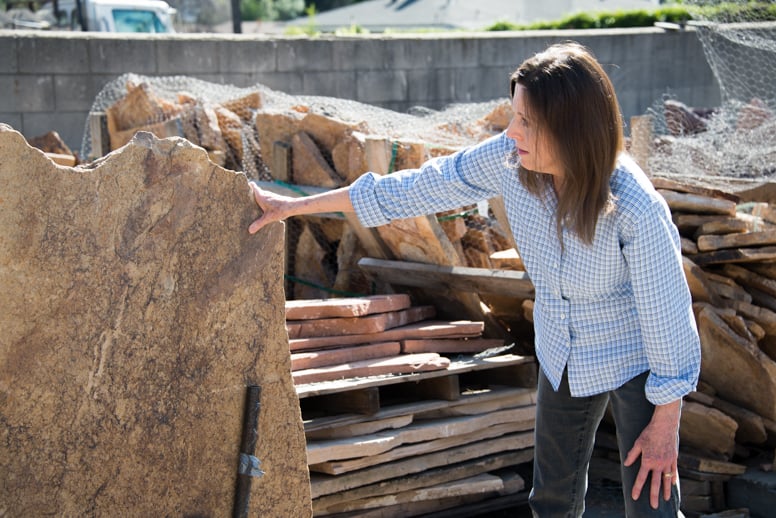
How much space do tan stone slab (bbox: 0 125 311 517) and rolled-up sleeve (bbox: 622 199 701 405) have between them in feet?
3.20

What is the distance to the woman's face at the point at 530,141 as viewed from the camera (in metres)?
2.44

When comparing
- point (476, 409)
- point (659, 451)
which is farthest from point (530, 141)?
point (476, 409)

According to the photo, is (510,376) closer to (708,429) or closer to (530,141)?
(708,429)

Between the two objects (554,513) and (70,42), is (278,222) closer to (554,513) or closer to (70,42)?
(554,513)

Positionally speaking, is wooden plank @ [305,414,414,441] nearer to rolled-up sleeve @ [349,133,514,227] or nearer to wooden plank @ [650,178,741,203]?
rolled-up sleeve @ [349,133,514,227]

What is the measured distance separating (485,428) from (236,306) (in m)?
1.95

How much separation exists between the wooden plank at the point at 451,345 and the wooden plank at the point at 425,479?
19.2 inches

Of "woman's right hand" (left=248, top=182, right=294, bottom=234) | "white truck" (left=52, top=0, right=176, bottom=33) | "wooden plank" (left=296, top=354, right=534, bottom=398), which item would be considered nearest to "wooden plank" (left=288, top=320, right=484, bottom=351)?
"wooden plank" (left=296, top=354, right=534, bottom=398)

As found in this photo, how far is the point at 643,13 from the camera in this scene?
49.4 feet

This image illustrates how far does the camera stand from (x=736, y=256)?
4527mm

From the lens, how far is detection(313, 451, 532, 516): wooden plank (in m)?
3.82

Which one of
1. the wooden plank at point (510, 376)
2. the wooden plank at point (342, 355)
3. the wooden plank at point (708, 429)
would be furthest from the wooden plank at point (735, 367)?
the wooden plank at point (342, 355)

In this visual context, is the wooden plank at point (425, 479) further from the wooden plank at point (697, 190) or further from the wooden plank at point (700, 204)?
the wooden plank at point (697, 190)

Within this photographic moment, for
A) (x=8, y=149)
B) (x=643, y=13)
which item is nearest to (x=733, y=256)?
(x=8, y=149)
